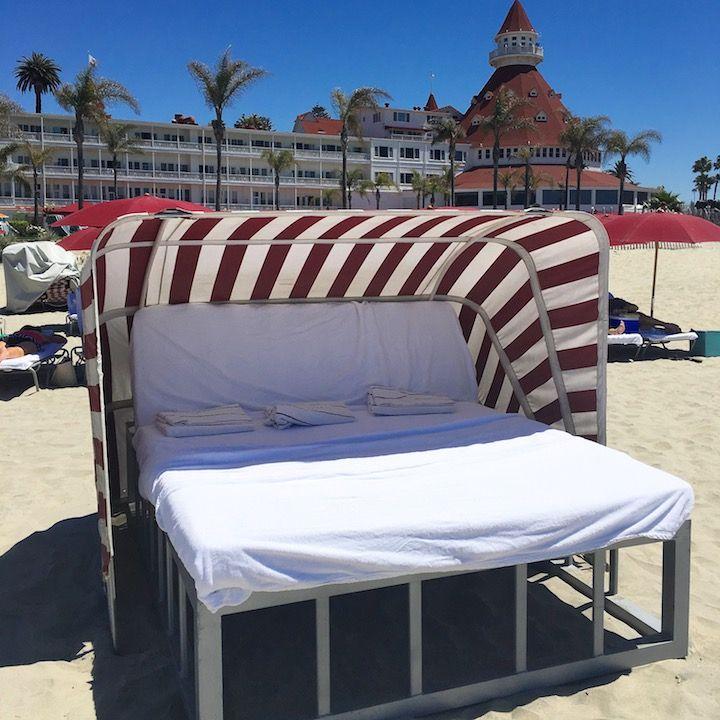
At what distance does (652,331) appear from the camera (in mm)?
11523

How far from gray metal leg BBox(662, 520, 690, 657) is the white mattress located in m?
0.11

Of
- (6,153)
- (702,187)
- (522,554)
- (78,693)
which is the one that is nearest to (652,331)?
(522,554)

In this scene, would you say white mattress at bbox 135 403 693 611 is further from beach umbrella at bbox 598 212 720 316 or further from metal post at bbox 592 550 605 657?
beach umbrella at bbox 598 212 720 316

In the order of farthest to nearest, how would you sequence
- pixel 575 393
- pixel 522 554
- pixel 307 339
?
pixel 307 339, pixel 575 393, pixel 522 554

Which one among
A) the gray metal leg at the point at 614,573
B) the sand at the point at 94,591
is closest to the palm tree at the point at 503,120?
the sand at the point at 94,591

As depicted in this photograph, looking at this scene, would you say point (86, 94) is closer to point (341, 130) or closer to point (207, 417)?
point (341, 130)

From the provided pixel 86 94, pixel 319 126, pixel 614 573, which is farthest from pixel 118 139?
pixel 614 573

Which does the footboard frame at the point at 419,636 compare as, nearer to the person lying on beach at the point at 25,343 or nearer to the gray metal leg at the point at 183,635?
the gray metal leg at the point at 183,635

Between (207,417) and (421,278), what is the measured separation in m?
2.35

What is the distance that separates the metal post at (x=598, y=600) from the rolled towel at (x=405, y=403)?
6.10ft

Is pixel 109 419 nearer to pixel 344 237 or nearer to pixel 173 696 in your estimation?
pixel 344 237

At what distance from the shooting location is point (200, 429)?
4.32 metres

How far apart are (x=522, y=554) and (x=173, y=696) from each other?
1532mm

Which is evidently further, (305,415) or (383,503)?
(305,415)
